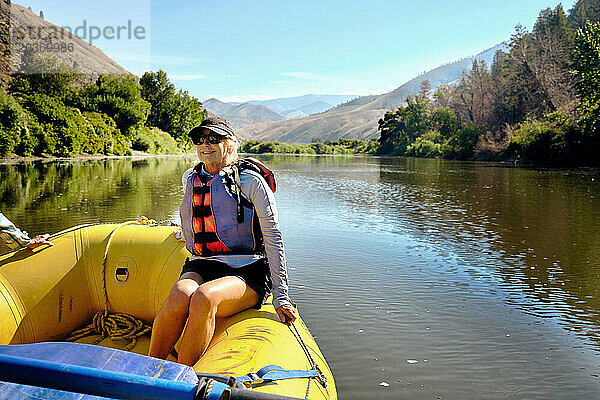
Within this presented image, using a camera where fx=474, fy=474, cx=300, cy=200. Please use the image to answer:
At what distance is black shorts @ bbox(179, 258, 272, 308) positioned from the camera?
282 cm

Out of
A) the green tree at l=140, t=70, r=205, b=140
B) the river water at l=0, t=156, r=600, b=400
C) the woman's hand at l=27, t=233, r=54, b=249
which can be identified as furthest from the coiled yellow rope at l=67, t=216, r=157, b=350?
the green tree at l=140, t=70, r=205, b=140

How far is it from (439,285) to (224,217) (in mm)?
3624

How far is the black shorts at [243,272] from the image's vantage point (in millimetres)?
2816

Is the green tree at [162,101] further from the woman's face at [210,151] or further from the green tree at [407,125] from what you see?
the woman's face at [210,151]

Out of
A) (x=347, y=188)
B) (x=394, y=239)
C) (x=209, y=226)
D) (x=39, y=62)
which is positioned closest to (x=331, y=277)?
(x=394, y=239)

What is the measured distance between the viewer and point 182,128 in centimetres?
6556

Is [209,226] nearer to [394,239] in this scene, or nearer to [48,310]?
[48,310]

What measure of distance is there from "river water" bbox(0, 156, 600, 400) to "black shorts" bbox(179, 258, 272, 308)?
1044mm

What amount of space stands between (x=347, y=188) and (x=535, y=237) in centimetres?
883

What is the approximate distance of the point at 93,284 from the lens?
11.6 ft

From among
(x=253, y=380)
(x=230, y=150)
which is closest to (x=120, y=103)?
(x=230, y=150)

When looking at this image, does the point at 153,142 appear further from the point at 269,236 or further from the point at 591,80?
the point at 269,236

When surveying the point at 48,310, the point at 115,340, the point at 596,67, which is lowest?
the point at 115,340

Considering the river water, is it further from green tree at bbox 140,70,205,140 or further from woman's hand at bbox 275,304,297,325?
green tree at bbox 140,70,205,140
